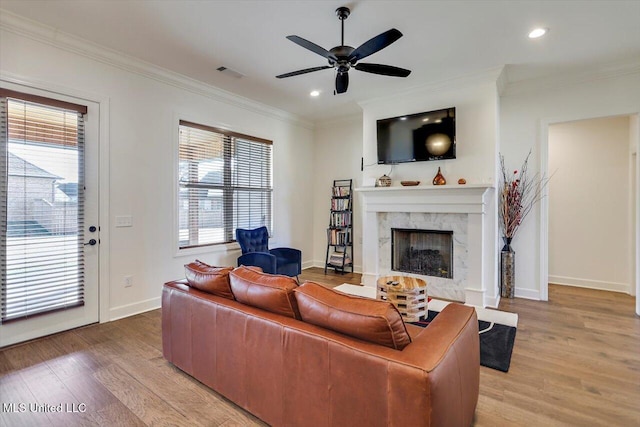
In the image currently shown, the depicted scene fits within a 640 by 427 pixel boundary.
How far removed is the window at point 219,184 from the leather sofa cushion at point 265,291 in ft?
8.37

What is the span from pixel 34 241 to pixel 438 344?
11.7ft

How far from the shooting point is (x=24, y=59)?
9.40 ft

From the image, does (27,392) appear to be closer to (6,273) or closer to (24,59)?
(6,273)

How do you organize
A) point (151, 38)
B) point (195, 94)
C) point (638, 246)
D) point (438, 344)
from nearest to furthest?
1. point (438, 344)
2. point (151, 38)
3. point (638, 246)
4. point (195, 94)

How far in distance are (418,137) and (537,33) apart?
1.67m

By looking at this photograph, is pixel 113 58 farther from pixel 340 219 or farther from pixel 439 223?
pixel 439 223

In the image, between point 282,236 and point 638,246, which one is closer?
point 638,246

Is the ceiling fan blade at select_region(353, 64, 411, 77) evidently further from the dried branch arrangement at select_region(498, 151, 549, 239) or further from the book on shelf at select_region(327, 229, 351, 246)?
the book on shelf at select_region(327, 229, 351, 246)

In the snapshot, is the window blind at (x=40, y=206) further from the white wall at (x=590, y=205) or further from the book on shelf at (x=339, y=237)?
the white wall at (x=590, y=205)

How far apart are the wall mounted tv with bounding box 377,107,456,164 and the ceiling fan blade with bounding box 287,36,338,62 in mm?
2058

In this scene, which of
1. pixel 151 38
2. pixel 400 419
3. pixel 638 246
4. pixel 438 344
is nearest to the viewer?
pixel 400 419

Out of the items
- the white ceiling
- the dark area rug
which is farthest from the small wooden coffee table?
the white ceiling

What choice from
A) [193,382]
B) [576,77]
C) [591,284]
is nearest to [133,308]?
[193,382]

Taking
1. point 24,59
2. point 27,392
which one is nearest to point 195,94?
point 24,59
